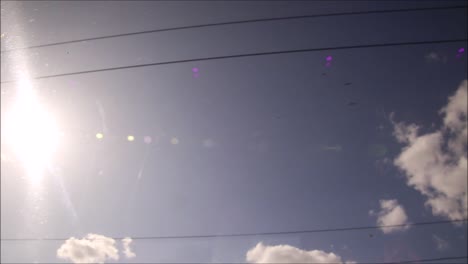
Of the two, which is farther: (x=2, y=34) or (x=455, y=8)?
(x=455, y=8)

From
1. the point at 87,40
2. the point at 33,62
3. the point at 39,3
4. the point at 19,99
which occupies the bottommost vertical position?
the point at 19,99

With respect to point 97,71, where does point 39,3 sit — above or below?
above

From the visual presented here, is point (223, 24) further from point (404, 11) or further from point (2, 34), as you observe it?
point (2, 34)

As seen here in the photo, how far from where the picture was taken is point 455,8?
6547 mm

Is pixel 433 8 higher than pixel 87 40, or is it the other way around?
pixel 87 40

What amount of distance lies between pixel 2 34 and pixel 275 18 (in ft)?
23.5

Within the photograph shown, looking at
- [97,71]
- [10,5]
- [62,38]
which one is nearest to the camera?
[10,5]

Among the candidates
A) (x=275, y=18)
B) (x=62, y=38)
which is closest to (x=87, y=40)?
(x=62, y=38)

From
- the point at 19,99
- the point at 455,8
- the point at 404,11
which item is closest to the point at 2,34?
the point at 19,99

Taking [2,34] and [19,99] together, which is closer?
[2,34]

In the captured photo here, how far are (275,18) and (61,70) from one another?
6337 millimetres

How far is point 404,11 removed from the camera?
6.56 m

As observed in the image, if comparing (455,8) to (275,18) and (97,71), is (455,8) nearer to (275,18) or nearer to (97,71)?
(275,18)

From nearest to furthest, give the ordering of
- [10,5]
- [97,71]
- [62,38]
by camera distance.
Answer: [10,5] < [62,38] < [97,71]
